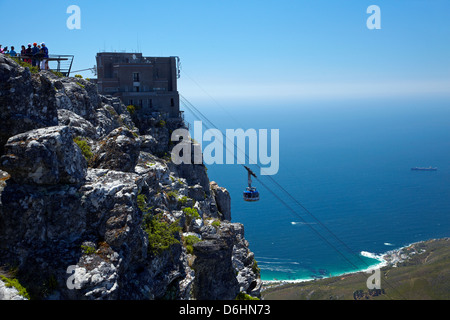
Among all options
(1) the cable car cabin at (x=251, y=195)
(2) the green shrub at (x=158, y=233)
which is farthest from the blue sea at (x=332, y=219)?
(2) the green shrub at (x=158, y=233)

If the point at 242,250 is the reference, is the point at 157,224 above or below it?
above

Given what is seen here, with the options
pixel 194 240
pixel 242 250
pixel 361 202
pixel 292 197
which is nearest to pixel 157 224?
pixel 194 240

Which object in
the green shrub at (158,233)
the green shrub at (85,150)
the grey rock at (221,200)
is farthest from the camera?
the grey rock at (221,200)

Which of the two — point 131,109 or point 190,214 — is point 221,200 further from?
point 190,214
